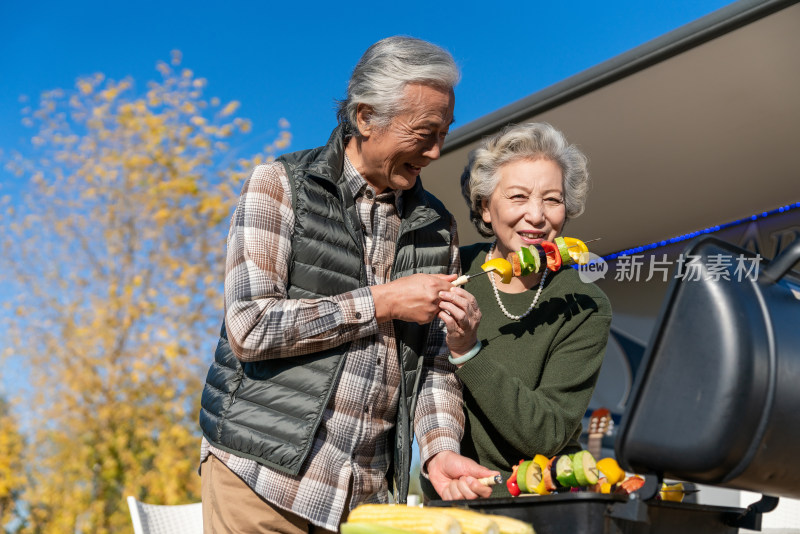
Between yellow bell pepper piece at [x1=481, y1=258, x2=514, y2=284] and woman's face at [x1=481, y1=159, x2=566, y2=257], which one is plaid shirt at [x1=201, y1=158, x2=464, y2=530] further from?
woman's face at [x1=481, y1=159, x2=566, y2=257]

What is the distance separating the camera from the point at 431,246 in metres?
2.54

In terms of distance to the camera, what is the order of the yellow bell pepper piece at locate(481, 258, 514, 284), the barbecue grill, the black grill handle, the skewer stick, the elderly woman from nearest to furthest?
the barbecue grill < the black grill handle < the skewer stick < the elderly woman < the yellow bell pepper piece at locate(481, 258, 514, 284)

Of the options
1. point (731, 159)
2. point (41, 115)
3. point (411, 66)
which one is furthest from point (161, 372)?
point (411, 66)

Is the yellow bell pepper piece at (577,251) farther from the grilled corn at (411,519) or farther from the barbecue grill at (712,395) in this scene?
the grilled corn at (411,519)

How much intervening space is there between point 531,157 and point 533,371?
79cm

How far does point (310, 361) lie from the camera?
7.25 ft

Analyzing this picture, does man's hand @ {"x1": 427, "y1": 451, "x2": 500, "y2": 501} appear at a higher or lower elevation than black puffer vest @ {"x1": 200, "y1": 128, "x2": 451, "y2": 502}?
lower

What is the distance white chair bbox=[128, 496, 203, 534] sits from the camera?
358cm

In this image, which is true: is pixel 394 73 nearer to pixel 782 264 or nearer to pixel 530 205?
pixel 530 205

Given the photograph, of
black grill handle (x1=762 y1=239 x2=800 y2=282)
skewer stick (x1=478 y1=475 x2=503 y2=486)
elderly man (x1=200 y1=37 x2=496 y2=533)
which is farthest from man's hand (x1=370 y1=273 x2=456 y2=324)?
black grill handle (x1=762 y1=239 x2=800 y2=282)

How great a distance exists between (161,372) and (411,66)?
5.55 metres

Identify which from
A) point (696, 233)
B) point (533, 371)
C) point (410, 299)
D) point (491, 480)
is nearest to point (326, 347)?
point (410, 299)

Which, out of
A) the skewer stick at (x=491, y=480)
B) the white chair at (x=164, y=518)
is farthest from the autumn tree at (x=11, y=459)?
the skewer stick at (x=491, y=480)

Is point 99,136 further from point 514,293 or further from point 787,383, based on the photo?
point 787,383
